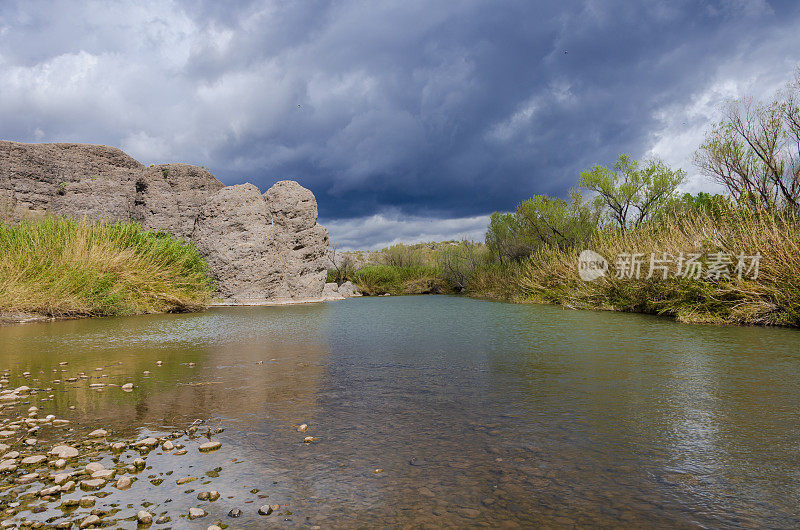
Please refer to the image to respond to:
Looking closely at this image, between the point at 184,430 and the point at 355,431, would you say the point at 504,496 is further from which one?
the point at 184,430

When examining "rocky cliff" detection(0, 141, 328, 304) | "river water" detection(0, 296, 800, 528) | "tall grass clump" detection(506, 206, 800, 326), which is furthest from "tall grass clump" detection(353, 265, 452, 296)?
"river water" detection(0, 296, 800, 528)

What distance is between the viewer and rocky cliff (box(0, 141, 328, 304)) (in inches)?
720

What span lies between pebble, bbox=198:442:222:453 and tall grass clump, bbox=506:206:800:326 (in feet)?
35.1

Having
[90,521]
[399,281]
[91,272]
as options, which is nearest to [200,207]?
[91,272]

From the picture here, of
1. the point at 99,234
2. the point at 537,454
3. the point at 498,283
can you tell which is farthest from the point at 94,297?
the point at 498,283

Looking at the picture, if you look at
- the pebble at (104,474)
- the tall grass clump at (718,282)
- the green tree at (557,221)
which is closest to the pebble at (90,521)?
the pebble at (104,474)

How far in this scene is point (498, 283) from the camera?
22766 millimetres

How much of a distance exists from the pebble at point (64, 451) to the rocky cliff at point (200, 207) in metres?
15.7

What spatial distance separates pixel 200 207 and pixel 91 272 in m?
10.8

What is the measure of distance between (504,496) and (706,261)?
35.6ft

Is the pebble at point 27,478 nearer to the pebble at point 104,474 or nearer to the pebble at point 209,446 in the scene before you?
the pebble at point 104,474

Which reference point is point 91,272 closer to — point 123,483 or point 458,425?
point 123,483

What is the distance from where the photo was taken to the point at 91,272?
1082 centimetres

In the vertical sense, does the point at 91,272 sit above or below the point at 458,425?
above
